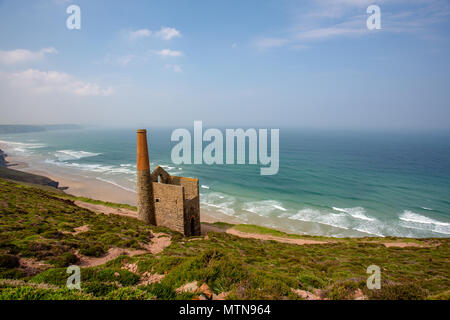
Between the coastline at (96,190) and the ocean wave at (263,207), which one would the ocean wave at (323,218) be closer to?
the ocean wave at (263,207)

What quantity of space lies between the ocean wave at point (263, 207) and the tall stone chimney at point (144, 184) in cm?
2105

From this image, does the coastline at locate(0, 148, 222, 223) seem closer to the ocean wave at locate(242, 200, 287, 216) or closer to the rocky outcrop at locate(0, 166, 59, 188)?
the rocky outcrop at locate(0, 166, 59, 188)

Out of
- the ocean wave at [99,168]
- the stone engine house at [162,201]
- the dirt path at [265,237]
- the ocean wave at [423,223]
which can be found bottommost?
the ocean wave at [423,223]

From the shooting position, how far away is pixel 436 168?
6519 cm

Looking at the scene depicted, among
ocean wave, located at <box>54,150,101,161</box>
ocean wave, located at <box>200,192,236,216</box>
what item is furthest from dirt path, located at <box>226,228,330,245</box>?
ocean wave, located at <box>54,150,101,161</box>

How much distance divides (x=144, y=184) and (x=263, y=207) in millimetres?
25158

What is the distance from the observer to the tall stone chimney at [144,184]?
712 inches

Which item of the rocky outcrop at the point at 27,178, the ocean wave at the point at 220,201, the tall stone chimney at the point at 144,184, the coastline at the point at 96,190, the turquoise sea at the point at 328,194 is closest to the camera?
the tall stone chimney at the point at 144,184

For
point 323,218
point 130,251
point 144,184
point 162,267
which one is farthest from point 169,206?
point 323,218

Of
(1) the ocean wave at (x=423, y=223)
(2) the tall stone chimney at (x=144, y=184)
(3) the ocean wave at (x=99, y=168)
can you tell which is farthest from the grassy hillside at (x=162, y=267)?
(3) the ocean wave at (x=99, y=168)

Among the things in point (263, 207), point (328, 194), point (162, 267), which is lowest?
point (263, 207)

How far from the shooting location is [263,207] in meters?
38.2

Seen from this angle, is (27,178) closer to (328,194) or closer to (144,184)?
(144,184)

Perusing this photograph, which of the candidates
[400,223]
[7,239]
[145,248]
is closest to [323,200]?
[400,223]
